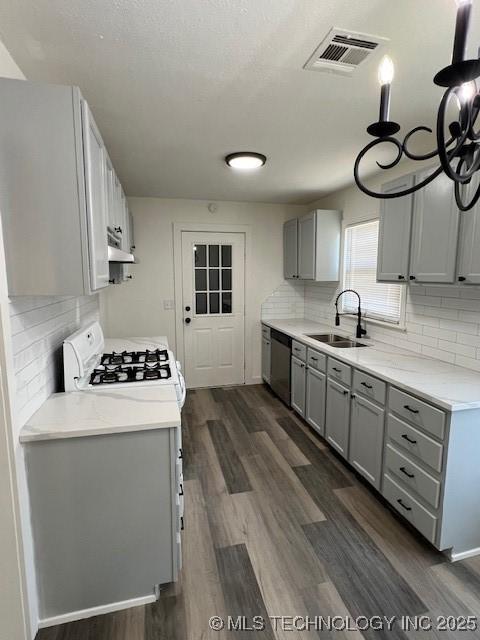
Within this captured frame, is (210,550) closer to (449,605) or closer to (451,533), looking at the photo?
(449,605)

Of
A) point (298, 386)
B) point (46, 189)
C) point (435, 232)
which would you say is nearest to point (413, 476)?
point (435, 232)

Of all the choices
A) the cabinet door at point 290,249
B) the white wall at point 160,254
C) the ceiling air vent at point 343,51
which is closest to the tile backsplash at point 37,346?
the ceiling air vent at point 343,51

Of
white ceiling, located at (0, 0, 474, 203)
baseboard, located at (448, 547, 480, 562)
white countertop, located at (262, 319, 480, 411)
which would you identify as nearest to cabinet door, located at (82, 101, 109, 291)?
white ceiling, located at (0, 0, 474, 203)

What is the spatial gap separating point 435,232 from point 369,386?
1.08 m

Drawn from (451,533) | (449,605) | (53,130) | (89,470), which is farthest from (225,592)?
(53,130)

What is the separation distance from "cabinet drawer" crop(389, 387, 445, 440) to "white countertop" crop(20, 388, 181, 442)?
1.31 m

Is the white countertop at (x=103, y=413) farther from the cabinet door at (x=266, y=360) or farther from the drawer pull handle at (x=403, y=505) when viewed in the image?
the cabinet door at (x=266, y=360)

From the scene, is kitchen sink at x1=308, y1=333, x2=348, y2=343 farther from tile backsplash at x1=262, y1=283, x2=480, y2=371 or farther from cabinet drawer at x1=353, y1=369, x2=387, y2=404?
cabinet drawer at x1=353, y1=369, x2=387, y2=404

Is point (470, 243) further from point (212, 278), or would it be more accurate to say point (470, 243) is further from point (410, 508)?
point (212, 278)

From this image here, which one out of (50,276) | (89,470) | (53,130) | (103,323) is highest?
(53,130)

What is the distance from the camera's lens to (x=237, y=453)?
9.47 ft

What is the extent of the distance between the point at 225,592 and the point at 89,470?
907 mm

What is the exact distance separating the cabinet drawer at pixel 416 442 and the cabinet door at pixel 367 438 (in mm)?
103

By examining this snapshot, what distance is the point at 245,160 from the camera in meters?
2.58
